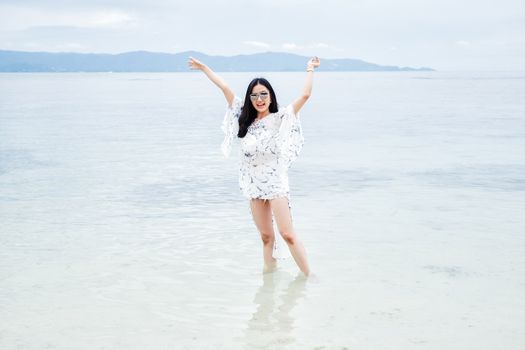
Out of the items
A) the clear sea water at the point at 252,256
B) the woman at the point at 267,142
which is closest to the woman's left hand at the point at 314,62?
the woman at the point at 267,142

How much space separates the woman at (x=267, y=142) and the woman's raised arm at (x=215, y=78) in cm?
2

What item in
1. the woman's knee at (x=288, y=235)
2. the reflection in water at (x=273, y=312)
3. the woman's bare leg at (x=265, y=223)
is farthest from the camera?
the woman's bare leg at (x=265, y=223)

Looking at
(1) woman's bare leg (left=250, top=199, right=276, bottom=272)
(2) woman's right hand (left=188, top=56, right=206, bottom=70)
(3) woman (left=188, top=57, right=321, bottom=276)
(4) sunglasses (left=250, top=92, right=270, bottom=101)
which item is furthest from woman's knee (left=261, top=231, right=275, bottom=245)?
(2) woman's right hand (left=188, top=56, right=206, bottom=70)

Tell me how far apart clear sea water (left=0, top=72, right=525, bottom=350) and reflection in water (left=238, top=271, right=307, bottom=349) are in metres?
→ 0.02

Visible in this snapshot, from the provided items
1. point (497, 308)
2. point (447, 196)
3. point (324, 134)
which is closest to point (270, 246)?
point (497, 308)

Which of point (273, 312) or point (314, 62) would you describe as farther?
point (314, 62)

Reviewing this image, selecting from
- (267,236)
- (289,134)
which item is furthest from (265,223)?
(289,134)

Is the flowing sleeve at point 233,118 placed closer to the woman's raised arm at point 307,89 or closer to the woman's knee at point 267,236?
the woman's raised arm at point 307,89

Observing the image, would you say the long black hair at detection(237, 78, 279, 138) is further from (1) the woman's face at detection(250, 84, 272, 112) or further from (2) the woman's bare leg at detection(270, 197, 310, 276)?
(2) the woman's bare leg at detection(270, 197, 310, 276)

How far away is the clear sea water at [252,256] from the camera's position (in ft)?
19.1

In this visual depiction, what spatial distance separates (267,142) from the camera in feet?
22.3

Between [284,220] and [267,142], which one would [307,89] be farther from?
[284,220]

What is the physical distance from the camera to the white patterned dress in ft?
22.3

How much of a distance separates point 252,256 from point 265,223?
1.17 m
